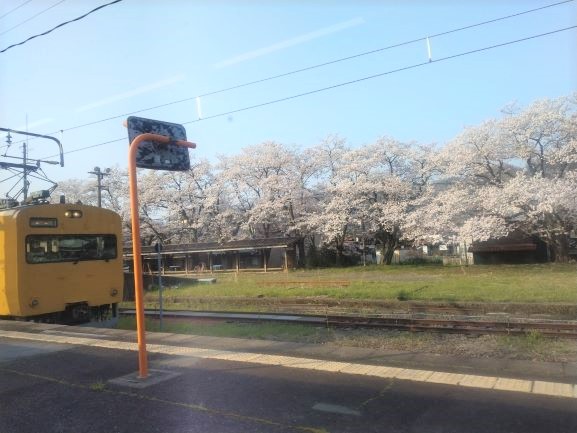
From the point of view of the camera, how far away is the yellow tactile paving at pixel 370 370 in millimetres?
4859

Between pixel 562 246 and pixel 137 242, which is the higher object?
pixel 137 242

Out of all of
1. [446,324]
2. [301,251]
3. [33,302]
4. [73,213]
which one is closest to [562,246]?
[301,251]

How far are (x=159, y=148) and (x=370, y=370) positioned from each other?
3.54 m

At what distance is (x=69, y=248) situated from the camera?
10.4 meters

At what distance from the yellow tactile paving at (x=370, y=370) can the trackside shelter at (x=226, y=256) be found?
3022 centimetres

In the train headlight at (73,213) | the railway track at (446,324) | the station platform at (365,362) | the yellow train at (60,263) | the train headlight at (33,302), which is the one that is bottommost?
the railway track at (446,324)

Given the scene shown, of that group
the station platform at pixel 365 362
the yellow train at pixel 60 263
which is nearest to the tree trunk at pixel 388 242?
the yellow train at pixel 60 263

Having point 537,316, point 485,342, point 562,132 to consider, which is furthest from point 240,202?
point 485,342

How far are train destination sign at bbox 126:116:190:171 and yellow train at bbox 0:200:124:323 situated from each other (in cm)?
501

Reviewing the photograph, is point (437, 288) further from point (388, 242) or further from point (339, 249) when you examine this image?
point (339, 249)

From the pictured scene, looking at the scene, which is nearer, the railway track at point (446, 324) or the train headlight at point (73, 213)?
the railway track at point (446, 324)

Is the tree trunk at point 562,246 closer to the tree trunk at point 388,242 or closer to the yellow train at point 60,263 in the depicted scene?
the tree trunk at point 388,242

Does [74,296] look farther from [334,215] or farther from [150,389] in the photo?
[334,215]

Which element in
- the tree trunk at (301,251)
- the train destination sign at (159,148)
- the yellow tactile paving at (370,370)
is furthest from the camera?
the tree trunk at (301,251)
